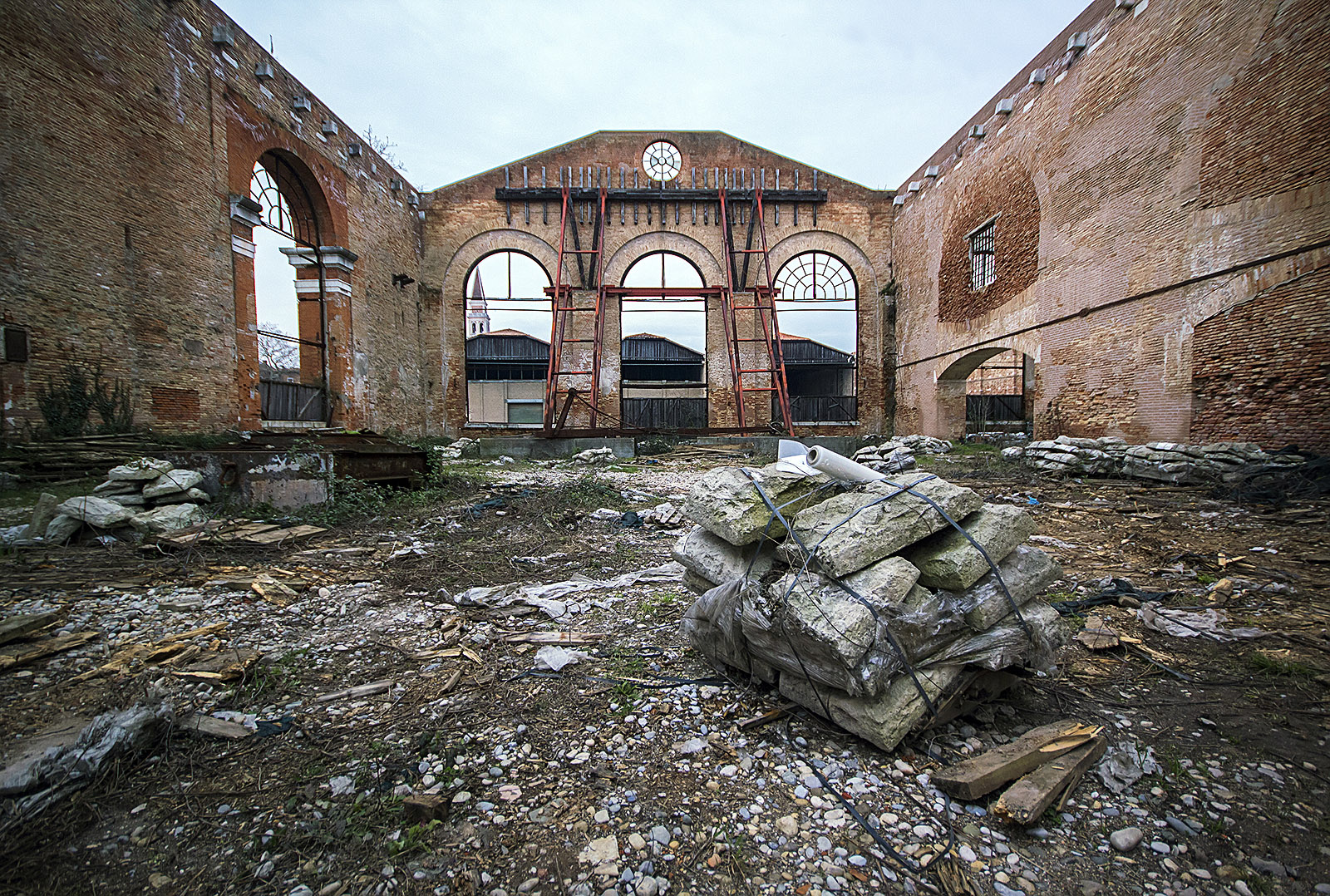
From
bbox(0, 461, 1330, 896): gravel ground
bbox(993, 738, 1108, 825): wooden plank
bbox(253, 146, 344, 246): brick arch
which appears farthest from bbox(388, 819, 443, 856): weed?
bbox(253, 146, 344, 246): brick arch

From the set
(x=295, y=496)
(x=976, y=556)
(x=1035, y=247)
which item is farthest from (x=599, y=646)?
(x=1035, y=247)

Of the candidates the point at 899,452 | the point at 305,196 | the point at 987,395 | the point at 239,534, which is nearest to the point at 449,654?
the point at 239,534

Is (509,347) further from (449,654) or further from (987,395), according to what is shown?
(449,654)

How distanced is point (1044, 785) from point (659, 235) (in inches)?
663

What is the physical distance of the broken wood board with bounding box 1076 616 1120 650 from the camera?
2.78 metres

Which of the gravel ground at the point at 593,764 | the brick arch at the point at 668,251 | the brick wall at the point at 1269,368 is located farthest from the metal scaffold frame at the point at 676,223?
the gravel ground at the point at 593,764

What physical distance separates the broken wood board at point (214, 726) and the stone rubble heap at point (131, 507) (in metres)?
3.20

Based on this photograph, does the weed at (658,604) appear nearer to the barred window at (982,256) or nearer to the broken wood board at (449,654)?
the broken wood board at (449,654)

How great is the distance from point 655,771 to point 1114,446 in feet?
30.4

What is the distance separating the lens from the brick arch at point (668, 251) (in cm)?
1655

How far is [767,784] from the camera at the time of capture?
1897 mm

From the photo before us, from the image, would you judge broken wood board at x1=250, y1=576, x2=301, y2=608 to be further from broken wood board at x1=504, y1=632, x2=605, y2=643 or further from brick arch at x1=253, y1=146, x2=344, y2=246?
brick arch at x1=253, y1=146, x2=344, y2=246

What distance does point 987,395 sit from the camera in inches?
633

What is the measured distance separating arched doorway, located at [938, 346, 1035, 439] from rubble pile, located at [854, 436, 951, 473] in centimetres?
106
